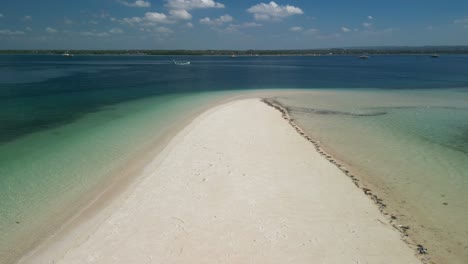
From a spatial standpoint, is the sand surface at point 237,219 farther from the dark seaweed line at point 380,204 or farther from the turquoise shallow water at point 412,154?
the turquoise shallow water at point 412,154

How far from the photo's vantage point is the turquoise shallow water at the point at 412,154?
397 inches

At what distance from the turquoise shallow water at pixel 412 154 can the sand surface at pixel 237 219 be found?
120 centimetres

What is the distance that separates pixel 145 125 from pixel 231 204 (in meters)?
13.8

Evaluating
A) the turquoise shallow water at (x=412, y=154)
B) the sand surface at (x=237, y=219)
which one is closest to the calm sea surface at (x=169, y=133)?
the turquoise shallow water at (x=412, y=154)

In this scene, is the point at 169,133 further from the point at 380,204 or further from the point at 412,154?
the point at 412,154

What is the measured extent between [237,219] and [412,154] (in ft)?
36.1

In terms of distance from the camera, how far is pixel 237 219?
10023mm

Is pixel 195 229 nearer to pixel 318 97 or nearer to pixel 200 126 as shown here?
pixel 200 126

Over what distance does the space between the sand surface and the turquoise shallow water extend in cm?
120

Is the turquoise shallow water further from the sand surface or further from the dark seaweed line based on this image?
the sand surface

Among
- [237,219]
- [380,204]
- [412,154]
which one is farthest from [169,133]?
[412,154]

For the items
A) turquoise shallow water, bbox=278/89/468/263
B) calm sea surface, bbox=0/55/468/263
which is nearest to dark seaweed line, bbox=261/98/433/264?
turquoise shallow water, bbox=278/89/468/263

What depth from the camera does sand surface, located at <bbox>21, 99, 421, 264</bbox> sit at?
842cm

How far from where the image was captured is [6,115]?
26.9 metres
